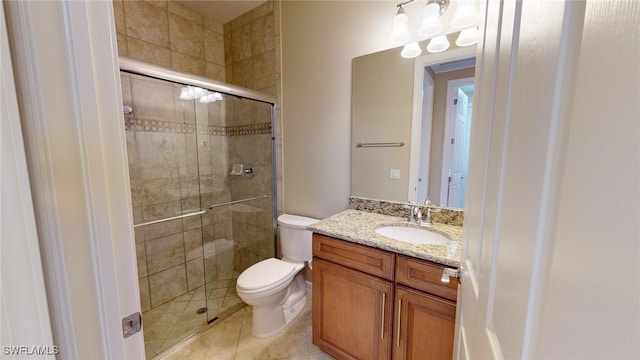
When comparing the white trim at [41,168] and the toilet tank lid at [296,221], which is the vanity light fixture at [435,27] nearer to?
the toilet tank lid at [296,221]

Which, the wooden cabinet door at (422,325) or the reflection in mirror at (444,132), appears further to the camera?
the reflection in mirror at (444,132)

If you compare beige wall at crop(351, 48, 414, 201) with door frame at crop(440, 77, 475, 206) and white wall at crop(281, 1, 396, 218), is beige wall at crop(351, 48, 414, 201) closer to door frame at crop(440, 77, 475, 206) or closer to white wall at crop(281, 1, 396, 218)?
white wall at crop(281, 1, 396, 218)

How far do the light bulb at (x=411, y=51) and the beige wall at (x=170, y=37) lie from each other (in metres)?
1.90

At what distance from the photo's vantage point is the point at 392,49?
1.62 meters

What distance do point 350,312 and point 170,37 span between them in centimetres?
258

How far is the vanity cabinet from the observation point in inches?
43.2

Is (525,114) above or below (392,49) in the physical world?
below

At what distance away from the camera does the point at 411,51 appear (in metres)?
1.53

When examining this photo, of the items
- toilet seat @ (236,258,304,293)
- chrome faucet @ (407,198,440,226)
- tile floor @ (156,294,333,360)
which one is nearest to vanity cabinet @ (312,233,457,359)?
tile floor @ (156,294,333,360)

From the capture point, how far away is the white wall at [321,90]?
173 centimetres

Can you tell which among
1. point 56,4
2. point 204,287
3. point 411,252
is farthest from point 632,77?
point 204,287

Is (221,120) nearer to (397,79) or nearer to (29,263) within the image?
(397,79)

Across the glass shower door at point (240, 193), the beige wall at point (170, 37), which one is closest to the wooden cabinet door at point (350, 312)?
the glass shower door at point (240, 193)

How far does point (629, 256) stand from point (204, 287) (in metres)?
2.57
